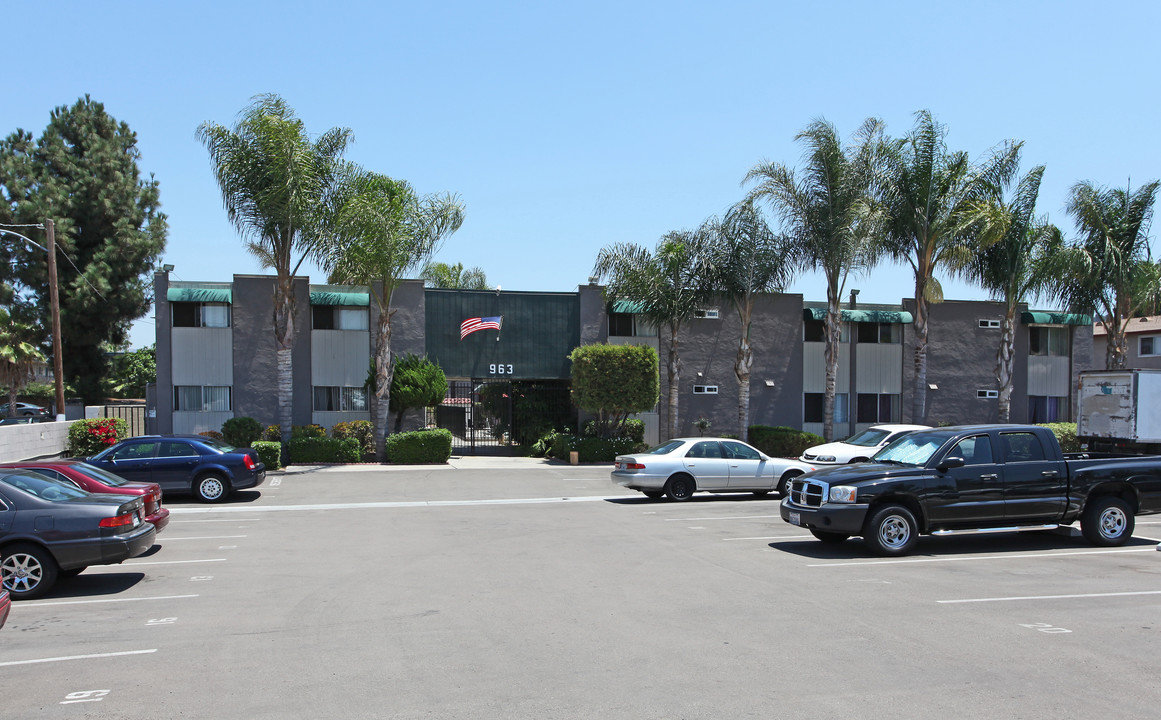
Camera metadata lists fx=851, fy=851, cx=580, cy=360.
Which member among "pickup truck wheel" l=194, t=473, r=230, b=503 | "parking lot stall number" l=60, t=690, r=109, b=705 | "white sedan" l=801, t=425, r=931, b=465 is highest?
"white sedan" l=801, t=425, r=931, b=465

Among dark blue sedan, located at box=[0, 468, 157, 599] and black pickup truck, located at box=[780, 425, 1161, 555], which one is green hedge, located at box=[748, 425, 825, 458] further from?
dark blue sedan, located at box=[0, 468, 157, 599]

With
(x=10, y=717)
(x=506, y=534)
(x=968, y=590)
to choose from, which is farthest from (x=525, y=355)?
(x=10, y=717)

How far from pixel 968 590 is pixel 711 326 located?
77.4 feet

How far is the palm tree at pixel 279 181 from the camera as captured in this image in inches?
1009

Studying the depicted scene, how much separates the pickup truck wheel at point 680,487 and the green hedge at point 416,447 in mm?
11768

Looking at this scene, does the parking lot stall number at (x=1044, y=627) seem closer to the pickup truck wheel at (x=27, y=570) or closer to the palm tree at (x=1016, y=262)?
the pickup truck wheel at (x=27, y=570)

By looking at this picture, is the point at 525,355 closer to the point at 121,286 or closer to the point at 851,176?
the point at 851,176

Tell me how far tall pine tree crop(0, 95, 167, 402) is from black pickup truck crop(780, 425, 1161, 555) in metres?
42.9

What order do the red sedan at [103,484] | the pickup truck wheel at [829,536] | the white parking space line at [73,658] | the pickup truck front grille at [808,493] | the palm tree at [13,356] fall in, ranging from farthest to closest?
the palm tree at [13,356], the pickup truck wheel at [829,536], the pickup truck front grille at [808,493], the red sedan at [103,484], the white parking space line at [73,658]

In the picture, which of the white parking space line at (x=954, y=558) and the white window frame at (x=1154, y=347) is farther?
the white window frame at (x=1154, y=347)

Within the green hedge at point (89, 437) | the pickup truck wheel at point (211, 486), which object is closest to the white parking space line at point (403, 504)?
the pickup truck wheel at point (211, 486)

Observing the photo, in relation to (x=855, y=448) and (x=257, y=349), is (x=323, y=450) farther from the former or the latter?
(x=855, y=448)

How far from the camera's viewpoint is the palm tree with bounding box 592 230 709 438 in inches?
1171

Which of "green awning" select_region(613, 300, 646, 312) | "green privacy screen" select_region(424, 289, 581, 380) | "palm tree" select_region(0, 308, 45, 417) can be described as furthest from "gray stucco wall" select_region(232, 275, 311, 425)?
"palm tree" select_region(0, 308, 45, 417)
